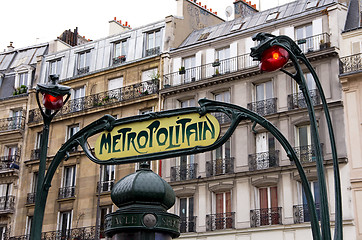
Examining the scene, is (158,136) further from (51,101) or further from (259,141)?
(259,141)

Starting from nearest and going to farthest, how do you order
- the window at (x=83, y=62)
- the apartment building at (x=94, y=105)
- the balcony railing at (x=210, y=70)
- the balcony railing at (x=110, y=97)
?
the balcony railing at (x=210, y=70) → the apartment building at (x=94, y=105) → the balcony railing at (x=110, y=97) → the window at (x=83, y=62)

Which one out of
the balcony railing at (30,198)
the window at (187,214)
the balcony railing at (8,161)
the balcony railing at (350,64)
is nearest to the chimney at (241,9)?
the balcony railing at (350,64)

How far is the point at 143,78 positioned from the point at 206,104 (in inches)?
1198

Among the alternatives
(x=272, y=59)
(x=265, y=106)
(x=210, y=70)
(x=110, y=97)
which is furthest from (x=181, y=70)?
(x=272, y=59)

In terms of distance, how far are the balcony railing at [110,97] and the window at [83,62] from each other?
6.74 feet

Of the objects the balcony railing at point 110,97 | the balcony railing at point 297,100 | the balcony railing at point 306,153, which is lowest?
the balcony railing at point 306,153

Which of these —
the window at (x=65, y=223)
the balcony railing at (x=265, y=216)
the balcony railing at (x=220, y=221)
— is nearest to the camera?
the balcony railing at (x=265, y=216)

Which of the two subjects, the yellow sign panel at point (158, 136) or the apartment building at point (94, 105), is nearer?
the yellow sign panel at point (158, 136)

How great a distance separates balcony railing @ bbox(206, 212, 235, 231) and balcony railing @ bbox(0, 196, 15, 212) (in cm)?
1358

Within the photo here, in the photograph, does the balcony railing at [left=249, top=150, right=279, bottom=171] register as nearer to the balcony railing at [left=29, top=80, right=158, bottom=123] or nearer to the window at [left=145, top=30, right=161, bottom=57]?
the balcony railing at [left=29, top=80, right=158, bottom=123]

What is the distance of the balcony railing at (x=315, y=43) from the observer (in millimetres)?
28858

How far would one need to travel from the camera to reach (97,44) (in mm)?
38812

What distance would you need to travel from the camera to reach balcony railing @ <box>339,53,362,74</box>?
92.7 feet

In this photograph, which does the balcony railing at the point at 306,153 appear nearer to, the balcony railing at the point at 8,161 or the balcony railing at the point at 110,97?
the balcony railing at the point at 110,97
